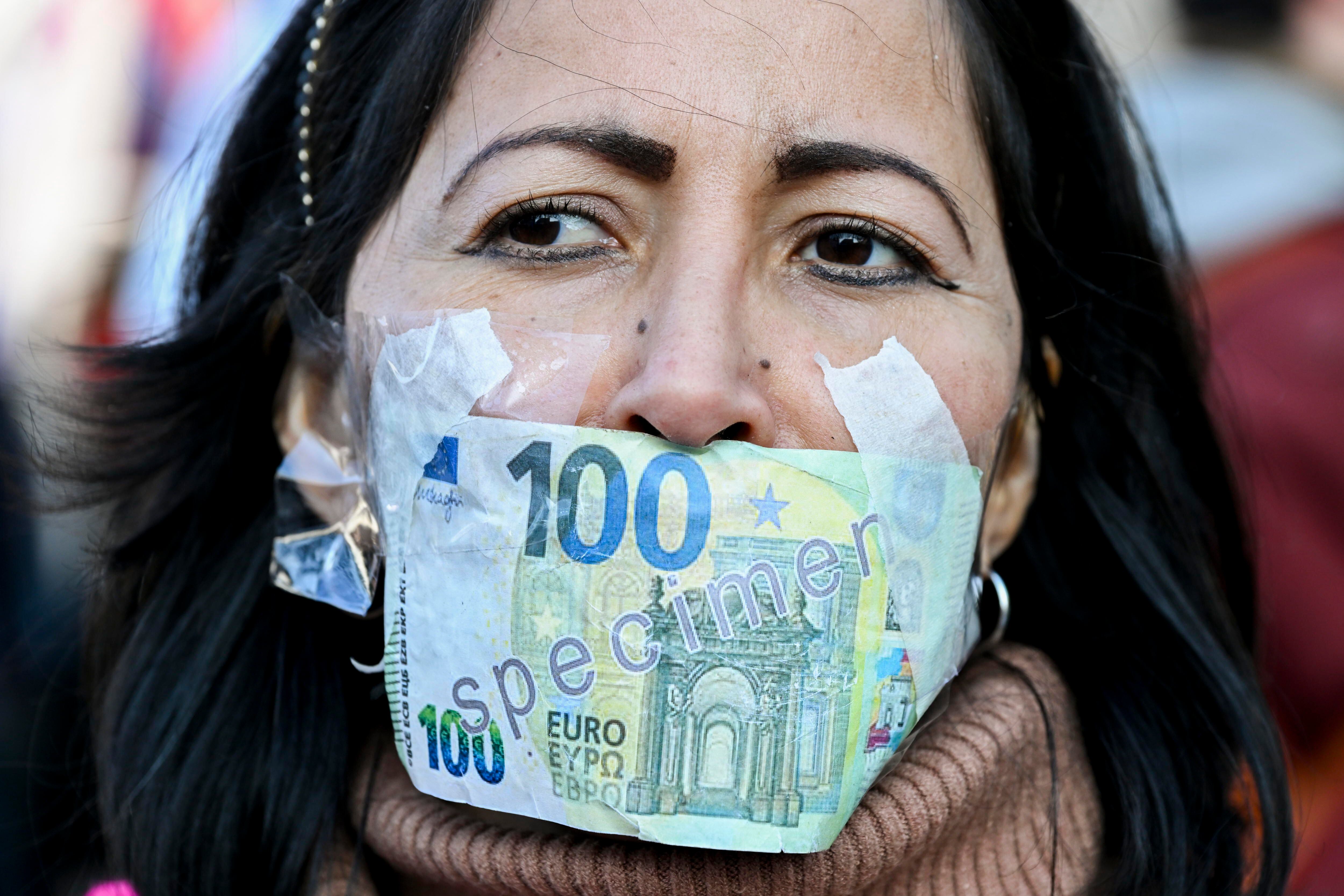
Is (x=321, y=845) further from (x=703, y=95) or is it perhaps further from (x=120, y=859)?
(x=703, y=95)

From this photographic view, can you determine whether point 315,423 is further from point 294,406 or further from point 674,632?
point 674,632

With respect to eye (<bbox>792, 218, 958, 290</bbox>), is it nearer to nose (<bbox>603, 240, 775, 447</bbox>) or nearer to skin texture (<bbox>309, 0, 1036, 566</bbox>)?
skin texture (<bbox>309, 0, 1036, 566</bbox>)

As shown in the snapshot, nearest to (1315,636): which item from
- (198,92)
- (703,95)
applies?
(703,95)

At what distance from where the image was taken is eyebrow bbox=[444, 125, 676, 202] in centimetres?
164

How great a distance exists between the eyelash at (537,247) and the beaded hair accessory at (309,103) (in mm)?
488

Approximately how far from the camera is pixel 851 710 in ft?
5.08

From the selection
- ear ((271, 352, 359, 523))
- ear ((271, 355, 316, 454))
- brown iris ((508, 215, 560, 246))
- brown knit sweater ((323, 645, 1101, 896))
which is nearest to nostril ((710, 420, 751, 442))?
brown iris ((508, 215, 560, 246))

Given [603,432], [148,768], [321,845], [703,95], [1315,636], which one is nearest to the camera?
[603,432]

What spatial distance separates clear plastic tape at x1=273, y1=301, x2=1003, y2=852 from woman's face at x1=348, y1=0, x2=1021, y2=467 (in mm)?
60

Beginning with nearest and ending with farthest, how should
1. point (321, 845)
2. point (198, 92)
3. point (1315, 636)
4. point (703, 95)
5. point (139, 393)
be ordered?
point (703, 95), point (321, 845), point (139, 393), point (1315, 636), point (198, 92)

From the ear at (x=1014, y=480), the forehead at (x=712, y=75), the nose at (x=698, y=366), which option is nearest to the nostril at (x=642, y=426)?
the nose at (x=698, y=366)

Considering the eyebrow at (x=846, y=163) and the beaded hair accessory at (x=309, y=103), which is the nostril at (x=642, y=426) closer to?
the eyebrow at (x=846, y=163)

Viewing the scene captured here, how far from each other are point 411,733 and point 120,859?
818 mm

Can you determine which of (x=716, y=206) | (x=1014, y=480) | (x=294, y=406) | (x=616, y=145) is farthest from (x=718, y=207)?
(x=294, y=406)
